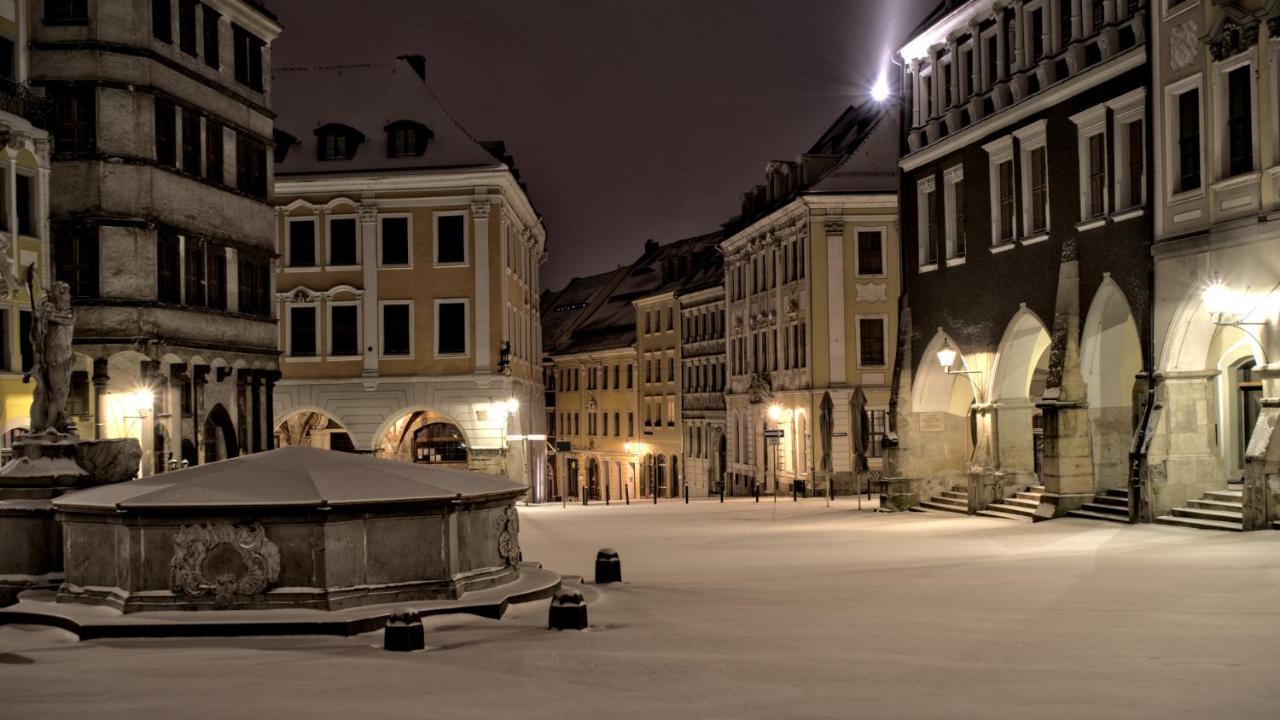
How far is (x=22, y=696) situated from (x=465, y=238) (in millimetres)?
42092

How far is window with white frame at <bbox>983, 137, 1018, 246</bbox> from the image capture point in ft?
112

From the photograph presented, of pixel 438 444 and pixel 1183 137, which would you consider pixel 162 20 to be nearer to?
pixel 1183 137

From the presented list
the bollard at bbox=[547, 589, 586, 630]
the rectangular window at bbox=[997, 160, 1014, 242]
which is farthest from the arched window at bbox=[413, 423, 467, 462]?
the bollard at bbox=[547, 589, 586, 630]

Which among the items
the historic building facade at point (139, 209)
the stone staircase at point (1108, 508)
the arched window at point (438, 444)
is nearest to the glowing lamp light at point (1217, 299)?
the stone staircase at point (1108, 508)

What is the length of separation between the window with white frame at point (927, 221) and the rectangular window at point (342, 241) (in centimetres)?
2248

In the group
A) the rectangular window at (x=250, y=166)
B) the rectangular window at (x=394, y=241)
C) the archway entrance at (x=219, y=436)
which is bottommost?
the archway entrance at (x=219, y=436)

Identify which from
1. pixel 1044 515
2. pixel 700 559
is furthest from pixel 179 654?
pixel 1044 515

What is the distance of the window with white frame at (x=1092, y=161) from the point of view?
30125 mm

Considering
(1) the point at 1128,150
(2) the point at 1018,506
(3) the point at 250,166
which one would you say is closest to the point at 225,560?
(1) the point at 1128,150

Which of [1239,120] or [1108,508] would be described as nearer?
[1239,120]

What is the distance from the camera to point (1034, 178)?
33.3 meters

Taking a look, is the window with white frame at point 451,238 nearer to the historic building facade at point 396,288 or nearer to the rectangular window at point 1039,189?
the historic building facade at point 396,288

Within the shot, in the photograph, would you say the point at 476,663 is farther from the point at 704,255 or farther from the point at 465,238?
the point at 704,255

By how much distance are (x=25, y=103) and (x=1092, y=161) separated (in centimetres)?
2366
